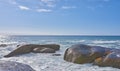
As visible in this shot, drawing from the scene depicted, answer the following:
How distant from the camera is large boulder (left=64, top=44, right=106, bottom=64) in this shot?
11781mm

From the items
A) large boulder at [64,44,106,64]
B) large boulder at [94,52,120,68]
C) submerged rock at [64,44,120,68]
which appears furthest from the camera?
large boulder at [64,44,106,64]

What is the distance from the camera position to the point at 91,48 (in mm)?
12562

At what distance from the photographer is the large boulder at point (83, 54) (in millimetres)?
11781

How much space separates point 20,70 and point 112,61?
7572 millimetres

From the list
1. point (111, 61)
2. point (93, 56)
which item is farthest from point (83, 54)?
point (111, 61)

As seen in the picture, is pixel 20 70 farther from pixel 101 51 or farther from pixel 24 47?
pixel 24 47

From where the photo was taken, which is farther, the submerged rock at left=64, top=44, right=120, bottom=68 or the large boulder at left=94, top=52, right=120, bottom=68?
the submerged rock at left=64, top=44, right=120, bottom=68

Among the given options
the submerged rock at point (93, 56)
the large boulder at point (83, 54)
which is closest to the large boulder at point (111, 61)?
the submerged rock at point (93, 56)

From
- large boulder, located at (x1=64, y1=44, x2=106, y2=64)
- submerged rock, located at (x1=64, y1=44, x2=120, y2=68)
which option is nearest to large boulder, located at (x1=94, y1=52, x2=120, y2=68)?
submerged rock, located at (x1=64, y1=44, x2=120, y2=68)

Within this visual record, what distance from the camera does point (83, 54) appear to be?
11.8 metres

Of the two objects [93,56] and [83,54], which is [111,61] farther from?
[83,54]

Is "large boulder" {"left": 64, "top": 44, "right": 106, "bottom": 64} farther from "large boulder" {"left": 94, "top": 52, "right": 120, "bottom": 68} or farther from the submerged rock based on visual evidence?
"large boulder" {"left": 94, "top": 52, "right": 120, "bottom": 68}

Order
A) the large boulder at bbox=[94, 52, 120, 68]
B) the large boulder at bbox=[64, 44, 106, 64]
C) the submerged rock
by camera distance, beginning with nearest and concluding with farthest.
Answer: the large boulder at bbox=[94, 52, 120, 68] → the submerged rock → the large boulder at bbox=[64, 44, 106, 64]

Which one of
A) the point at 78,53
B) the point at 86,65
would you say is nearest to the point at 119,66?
the point at 86,65
